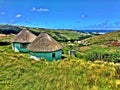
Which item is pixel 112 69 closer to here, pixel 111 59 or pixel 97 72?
pixel 97 72

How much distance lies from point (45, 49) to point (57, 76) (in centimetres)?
1480

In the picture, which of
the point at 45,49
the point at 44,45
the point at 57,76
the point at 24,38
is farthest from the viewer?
the point at 24,38

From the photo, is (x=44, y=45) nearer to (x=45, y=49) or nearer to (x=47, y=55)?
(x=45, y=49)

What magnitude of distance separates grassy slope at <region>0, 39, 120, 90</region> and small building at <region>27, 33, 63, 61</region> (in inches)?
→ 370

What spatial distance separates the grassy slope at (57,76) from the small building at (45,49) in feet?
30.9

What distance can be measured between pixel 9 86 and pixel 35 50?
54.8 ft

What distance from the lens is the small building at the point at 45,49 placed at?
141 feet

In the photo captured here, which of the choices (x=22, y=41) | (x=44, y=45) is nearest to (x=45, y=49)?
(x=44, y=45)

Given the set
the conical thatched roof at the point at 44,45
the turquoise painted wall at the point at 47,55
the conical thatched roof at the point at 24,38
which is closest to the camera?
the conical thatched roof at the point at 44,45

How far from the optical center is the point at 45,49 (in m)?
42.7

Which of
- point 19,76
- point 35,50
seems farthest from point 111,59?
point 19,76

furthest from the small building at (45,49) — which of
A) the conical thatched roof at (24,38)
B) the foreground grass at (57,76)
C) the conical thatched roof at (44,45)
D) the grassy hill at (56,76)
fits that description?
the conical thatched roof at (24,38)

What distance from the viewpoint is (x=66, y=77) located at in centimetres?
2764

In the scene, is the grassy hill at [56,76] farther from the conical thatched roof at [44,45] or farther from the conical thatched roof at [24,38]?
the conical thatched roof at [24,38]
